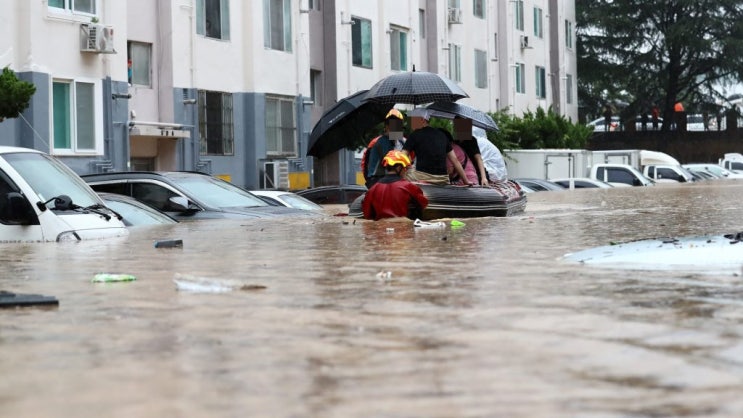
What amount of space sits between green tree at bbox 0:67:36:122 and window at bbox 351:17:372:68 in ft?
60.5

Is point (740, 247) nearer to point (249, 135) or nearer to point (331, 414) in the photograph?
point (331, 414)

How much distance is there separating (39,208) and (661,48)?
65531 mm

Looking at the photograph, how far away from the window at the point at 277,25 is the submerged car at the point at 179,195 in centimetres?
1883

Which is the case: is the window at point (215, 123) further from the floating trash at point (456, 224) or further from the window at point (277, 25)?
the floating trash at point (456, 224)

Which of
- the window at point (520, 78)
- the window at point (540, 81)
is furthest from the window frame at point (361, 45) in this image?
the window at point (540, 81)

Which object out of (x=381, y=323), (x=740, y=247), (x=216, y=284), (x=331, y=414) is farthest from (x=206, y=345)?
(x=740, y=247)

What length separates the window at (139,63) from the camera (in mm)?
33406

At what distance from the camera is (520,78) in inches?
2415

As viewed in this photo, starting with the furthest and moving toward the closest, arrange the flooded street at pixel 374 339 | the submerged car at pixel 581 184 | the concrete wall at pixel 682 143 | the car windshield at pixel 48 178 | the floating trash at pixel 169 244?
the concrete wall at pixel 682 143
the submerged car at pixel 581 184
the car windshield at pixel 48 178
the floating trash at pixel 169 244
the flooded street at pixel 374 339

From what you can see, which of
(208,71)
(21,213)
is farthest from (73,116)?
(21,213)

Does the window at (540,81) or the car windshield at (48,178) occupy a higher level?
the window at (540,81)

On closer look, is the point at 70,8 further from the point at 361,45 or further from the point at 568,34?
the point at 568,34

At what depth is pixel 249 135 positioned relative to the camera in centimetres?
3759

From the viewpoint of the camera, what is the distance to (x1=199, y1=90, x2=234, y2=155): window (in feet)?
117
